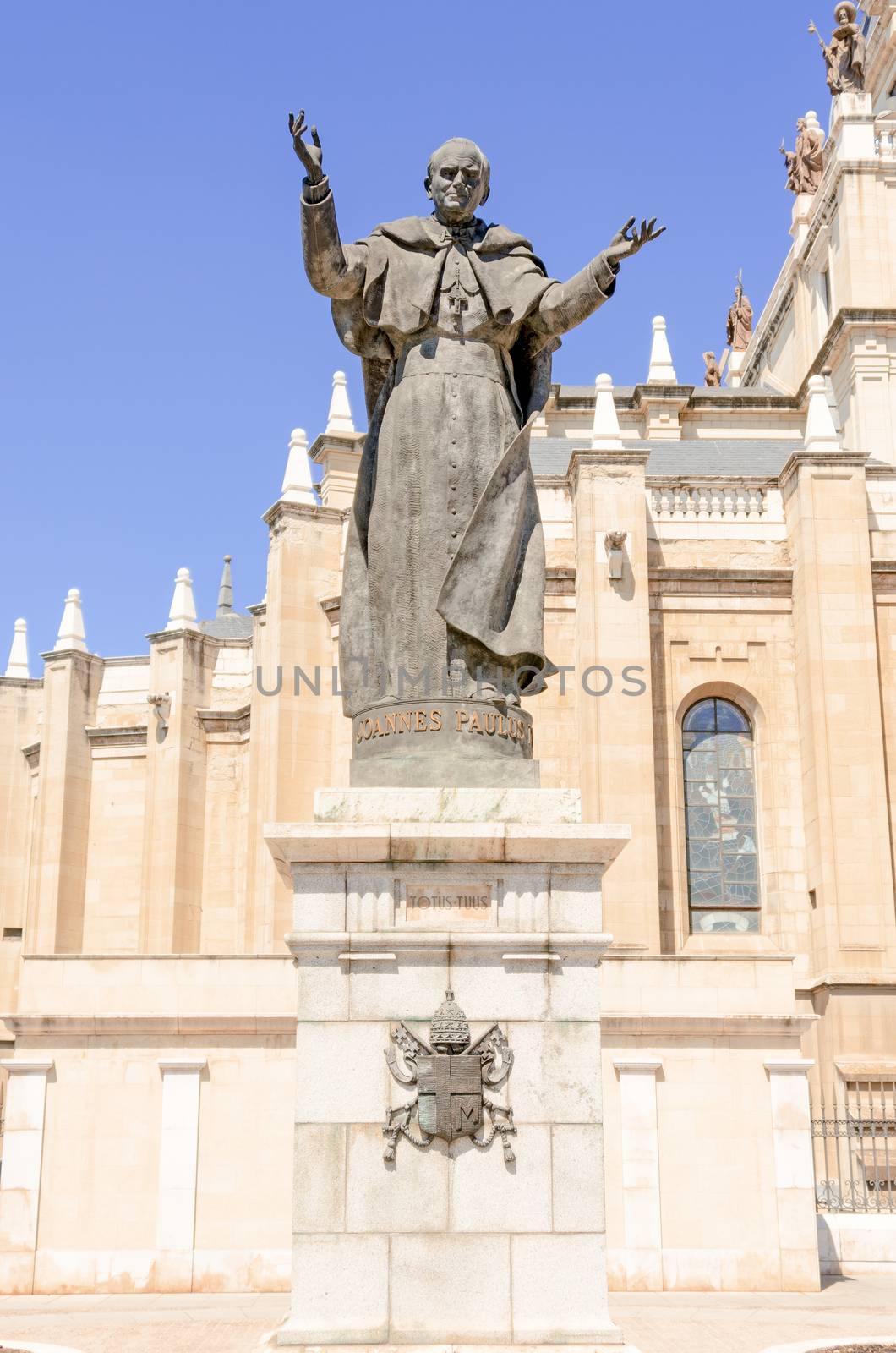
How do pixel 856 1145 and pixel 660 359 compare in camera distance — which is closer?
pixel 856 1145

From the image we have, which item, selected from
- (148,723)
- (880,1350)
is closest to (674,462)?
(148,723)

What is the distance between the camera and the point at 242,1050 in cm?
1528

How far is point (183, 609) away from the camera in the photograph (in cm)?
3362

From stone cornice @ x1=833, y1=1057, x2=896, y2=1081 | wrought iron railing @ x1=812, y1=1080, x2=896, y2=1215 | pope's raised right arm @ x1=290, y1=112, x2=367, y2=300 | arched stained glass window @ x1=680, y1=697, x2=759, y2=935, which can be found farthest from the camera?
arched stained glass window @ x1=680, y1=697, x2=759, y2=935

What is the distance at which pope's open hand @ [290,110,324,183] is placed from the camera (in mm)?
6133

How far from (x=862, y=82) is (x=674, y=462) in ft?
38.0

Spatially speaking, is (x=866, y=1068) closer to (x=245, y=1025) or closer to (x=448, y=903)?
(x=245, y=1025)

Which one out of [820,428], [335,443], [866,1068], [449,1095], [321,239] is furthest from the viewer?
[335,443]

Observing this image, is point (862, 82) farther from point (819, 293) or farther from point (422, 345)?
point (422, 345)

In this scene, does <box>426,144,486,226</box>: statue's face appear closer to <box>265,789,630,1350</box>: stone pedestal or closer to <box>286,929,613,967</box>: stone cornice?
<box>265,789,630,1350</box>: stone pedestal

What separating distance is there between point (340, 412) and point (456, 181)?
25932mm

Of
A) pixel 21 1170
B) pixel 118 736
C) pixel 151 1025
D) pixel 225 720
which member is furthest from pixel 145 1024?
pixel 118 736

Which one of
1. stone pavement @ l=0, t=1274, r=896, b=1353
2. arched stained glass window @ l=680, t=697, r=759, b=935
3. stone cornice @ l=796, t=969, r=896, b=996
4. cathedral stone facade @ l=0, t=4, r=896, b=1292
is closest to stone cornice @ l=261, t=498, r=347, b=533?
cathedral stone facade @ l=0, t=4, r=896, b=1292

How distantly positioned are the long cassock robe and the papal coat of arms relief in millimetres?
1489
